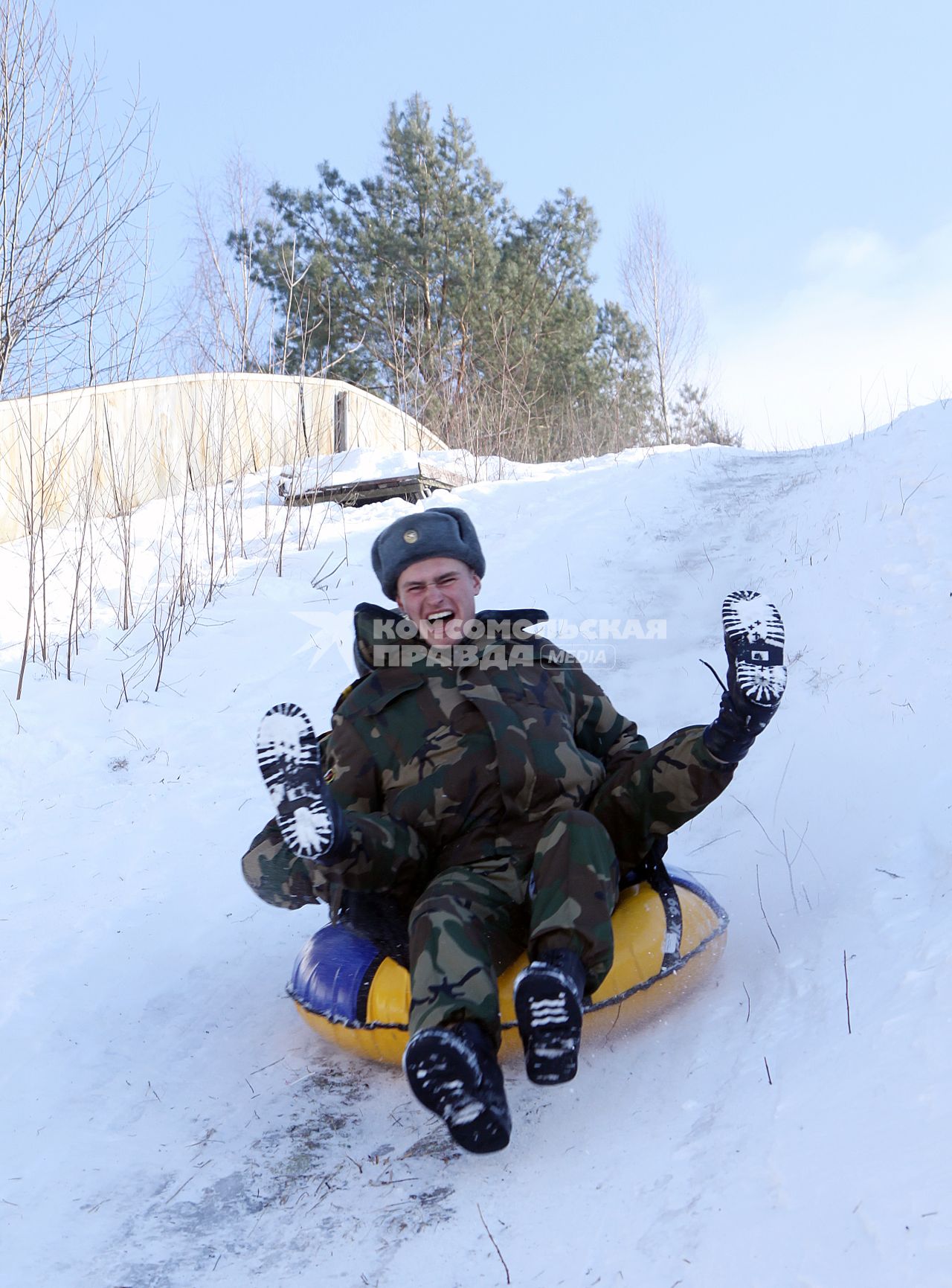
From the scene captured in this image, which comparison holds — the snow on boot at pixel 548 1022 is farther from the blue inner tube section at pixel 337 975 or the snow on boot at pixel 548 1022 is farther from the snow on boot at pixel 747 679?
the snow on boot at pixel 747 679

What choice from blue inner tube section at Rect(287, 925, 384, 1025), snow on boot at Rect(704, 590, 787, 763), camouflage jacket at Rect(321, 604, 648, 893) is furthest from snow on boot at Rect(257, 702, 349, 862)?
snow on boot at Rect(704, 590, 787, 763)

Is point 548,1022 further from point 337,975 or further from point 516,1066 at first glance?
point 337,975

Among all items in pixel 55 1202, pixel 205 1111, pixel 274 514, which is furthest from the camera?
pixel 274 514

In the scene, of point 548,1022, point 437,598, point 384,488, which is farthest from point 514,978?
point 384,488

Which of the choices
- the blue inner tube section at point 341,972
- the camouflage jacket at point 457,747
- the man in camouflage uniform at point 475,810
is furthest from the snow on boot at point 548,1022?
the camouflage jacket at point 457,747

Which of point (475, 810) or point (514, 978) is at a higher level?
point (475, 810)

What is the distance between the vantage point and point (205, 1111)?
2.02m

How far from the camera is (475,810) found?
2191mm

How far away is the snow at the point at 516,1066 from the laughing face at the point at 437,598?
0.93 metres

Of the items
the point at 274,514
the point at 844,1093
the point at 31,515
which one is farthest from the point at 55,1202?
the point at 274,514

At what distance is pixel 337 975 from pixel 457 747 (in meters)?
0.51

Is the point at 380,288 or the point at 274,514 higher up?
the point at 380,288

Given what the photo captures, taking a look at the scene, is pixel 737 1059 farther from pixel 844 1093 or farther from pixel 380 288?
pixel 380 288

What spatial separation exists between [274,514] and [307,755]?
4323 mm
